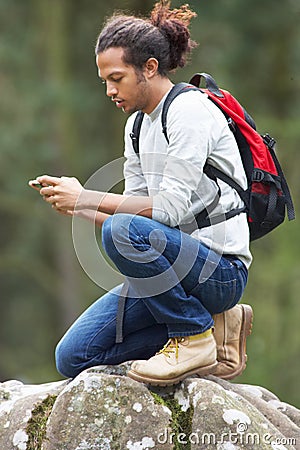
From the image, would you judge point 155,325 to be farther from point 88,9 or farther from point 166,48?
point 88,9

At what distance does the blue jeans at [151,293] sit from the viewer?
4.07 meters

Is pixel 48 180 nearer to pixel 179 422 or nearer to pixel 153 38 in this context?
pixel 153 38

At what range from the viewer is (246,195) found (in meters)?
4.34


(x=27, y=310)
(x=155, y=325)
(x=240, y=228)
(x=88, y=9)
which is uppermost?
(x=88, y=9)

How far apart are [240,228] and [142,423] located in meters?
1.01

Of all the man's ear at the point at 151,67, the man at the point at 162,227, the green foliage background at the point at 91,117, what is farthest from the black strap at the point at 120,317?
the green foliage background at the point at 91,117

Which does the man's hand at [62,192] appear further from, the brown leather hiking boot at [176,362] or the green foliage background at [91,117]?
the green foliage background at [91,117]

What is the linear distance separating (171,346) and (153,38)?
1427 mm

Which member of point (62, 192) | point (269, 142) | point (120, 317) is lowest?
point (120, 317)

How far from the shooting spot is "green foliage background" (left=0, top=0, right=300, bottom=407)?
12.3 m

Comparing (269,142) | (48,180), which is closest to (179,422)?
(48,180)

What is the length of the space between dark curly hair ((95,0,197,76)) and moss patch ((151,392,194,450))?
60.4 inches

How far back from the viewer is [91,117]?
590 inches

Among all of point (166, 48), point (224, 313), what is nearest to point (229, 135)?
point (166, 48)
